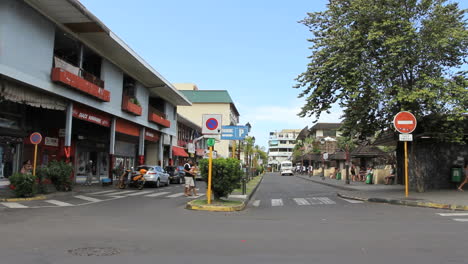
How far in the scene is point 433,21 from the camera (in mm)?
15914

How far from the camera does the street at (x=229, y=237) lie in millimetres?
5672

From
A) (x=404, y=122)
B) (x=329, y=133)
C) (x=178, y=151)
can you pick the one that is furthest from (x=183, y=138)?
(x=329, y=133)

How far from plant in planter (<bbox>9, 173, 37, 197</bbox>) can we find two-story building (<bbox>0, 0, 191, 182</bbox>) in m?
3.40

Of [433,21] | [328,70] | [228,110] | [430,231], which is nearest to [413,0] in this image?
[433,21]

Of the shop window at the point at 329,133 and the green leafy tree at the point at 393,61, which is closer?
the green leafy tree at the point at 393,61

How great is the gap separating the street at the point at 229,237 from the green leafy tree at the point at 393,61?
6.49 metres

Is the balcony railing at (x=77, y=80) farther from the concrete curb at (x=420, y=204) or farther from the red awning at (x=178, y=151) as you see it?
the red awning at (x=178, y=151)

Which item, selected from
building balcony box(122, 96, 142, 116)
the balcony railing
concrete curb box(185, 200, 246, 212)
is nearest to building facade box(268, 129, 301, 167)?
building balcony box(122, 96, 142, 116)

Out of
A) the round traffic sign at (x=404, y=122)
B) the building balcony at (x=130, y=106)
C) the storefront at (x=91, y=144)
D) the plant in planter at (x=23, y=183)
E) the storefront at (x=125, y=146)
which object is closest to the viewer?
the round traffic sign at (x=404, y=122)

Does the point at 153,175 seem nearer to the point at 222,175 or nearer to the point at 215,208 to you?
the point at 222,175

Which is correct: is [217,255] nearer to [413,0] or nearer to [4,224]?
[4,224]

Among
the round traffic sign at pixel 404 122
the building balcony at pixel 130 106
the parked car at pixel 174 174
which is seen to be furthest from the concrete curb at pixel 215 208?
the parked car at pixel 174 174

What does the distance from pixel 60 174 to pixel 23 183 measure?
298cm

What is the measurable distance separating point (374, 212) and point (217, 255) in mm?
7550
